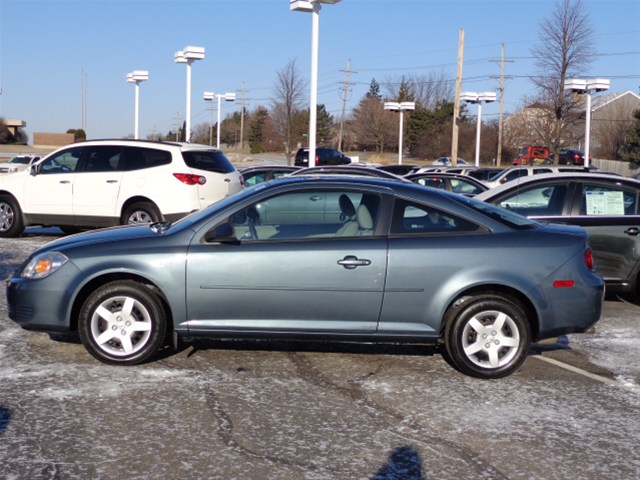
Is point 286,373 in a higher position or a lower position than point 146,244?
lower

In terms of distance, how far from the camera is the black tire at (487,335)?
6.41m

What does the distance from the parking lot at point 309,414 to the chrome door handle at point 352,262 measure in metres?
0.85

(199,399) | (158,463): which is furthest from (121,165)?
(158,463)

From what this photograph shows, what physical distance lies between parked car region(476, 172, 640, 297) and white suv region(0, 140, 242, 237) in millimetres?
5324

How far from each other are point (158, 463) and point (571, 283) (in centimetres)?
348

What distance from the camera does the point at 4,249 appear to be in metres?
13.1

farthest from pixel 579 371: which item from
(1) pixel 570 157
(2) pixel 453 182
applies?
(1) pixel 570 157

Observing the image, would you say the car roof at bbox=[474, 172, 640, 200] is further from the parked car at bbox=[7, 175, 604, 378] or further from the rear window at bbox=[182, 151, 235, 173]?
the rear window at bbox=[182, 151, 235, 173]

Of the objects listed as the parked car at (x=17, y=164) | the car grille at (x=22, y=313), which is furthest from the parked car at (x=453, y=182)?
the parked car at (x=17, y=164)

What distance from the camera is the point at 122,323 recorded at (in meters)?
6.46

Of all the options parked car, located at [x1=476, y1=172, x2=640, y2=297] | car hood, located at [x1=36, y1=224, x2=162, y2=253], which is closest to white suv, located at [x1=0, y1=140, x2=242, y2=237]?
parked car, located at [x1=476, y1=172, x2=640, y2=297]

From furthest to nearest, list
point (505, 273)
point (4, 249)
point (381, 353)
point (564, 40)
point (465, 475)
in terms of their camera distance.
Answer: point (564, 40) → point (4, 249) → point (381, 353) → point (505, 273) → point (465, 475)

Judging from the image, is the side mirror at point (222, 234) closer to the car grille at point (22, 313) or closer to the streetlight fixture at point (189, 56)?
the car grille at point (22, 313)

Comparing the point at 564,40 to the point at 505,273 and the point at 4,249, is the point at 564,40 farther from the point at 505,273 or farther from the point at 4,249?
the point at 505,273
